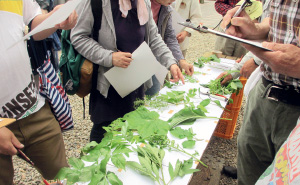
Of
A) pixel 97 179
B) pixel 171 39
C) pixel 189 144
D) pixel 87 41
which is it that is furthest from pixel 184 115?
pixel 171 39

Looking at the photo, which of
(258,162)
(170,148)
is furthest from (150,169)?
(258,162)

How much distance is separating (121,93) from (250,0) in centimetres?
106

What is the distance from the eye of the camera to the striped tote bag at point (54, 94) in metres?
1.40

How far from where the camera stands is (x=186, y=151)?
1.16 meters

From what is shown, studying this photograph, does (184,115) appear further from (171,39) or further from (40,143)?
(171,39)

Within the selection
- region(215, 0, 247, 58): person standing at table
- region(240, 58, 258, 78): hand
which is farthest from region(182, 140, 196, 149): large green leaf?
region(215, 0, 247, 58): person standing at table

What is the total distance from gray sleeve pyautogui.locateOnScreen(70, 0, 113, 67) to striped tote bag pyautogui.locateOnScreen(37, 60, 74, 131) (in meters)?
0.26

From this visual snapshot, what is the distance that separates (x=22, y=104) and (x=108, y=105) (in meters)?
0.69

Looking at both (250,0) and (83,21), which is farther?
(83,21)

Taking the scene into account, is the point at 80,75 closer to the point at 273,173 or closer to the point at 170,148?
the point at 170,148

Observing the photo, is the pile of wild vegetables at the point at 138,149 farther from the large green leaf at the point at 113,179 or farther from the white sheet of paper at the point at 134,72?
the white sheet of paper at the point at 134,72

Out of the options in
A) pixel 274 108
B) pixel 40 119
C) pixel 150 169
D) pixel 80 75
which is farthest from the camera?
pixel 80 75

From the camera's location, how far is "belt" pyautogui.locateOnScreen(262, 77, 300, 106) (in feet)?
3.83

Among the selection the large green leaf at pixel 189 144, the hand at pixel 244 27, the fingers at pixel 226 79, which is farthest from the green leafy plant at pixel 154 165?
the fingers at pixel 226 79
